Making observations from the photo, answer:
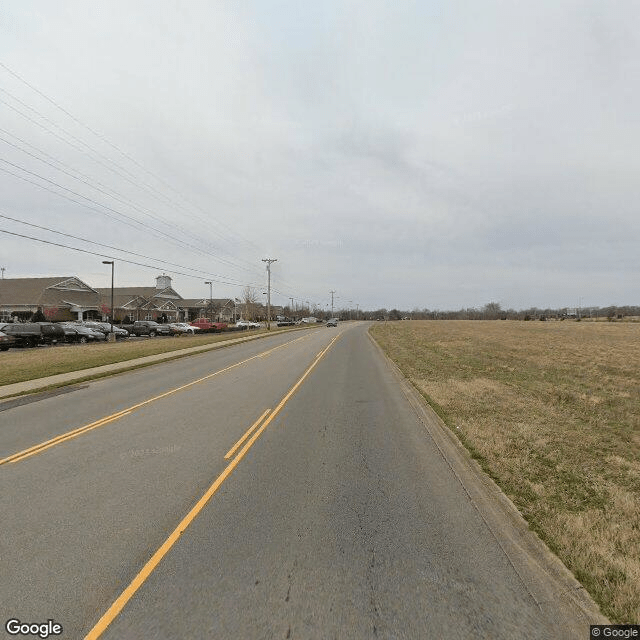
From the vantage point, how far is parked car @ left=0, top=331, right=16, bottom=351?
2600 centimetres

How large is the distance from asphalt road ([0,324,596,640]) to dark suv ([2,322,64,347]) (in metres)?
25.8

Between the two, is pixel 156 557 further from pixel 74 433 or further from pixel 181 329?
pixel 181 329

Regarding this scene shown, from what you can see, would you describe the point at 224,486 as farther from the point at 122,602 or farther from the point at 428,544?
the point at 428,544

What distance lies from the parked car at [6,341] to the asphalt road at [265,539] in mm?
24169

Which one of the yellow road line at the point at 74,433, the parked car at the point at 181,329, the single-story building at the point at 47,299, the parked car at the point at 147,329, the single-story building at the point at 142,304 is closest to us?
the yellow road line at the point at 74,433

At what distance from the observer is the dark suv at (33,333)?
1092 inches

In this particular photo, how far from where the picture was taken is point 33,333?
1134 inches

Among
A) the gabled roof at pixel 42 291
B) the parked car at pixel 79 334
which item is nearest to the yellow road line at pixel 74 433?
the parked car at pixel 79 334

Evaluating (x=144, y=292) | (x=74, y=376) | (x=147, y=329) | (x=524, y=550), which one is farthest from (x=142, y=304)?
(x=524, y=550)

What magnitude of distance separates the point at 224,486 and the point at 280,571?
6.31ft

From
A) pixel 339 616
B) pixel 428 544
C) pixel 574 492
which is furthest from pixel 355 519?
pixel 574 492

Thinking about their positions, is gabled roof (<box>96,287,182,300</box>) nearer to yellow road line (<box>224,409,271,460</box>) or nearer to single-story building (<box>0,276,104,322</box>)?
single-story building (<box>0,276,104,322</box>)

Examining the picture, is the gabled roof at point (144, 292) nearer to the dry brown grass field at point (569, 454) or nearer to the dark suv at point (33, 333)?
the dark suv at point (33, 333)

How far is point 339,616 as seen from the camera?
108 inches
